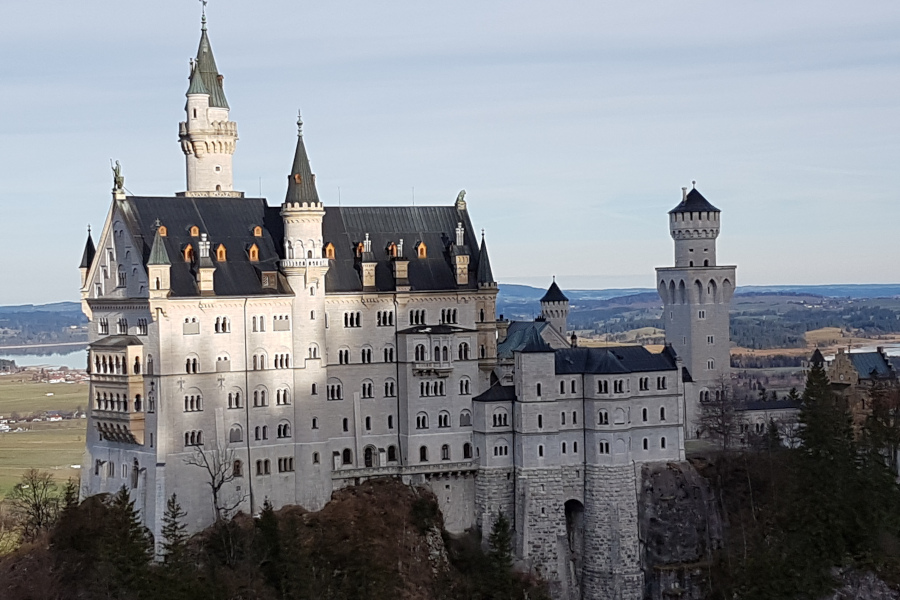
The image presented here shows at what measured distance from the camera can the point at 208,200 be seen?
101 meters

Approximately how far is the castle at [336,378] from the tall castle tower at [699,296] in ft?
32.7

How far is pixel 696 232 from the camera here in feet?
409

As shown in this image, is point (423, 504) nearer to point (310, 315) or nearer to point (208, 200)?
point (310, 315)

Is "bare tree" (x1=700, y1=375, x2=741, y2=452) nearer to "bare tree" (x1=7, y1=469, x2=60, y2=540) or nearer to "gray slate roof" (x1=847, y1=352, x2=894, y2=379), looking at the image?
"gray slate roof" (x1=847, y1=352, x2=894, y2=379)

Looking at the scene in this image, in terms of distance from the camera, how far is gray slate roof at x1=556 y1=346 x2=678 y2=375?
107062mm

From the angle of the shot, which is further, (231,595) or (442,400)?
(442,400)

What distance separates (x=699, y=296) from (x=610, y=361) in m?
19.7

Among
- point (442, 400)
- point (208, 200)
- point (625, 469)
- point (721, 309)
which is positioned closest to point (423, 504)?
point (442, 400)

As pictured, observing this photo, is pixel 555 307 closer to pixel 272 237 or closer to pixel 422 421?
pixel 422 421

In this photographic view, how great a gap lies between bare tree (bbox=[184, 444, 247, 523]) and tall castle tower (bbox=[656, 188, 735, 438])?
41.5m

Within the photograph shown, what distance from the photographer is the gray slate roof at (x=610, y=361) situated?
107062 mm

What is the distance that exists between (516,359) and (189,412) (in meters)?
23.1

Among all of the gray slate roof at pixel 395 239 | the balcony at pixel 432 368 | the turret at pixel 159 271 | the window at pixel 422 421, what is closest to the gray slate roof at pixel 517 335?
the balcony at pixel 432 368

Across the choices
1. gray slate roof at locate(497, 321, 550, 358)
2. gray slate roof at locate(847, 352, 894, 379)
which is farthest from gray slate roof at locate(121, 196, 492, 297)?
gray slate roof at locate(847, 352, 894, 379)
